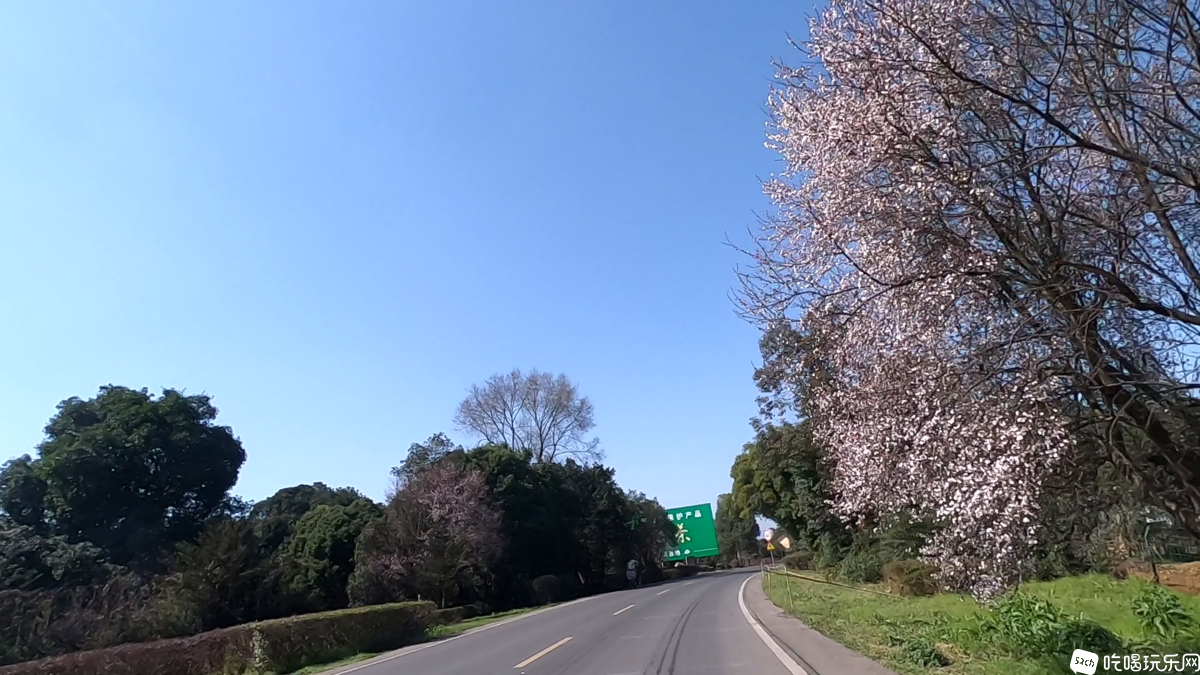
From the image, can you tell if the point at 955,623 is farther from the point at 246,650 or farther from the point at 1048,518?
the point at 246,650

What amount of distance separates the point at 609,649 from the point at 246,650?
942cm

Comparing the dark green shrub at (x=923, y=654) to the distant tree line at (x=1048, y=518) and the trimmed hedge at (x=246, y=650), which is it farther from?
the trimmed hedge at (x=246, y=650)

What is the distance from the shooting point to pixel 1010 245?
7254mm

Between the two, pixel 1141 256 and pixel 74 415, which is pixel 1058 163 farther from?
pixel 74 415

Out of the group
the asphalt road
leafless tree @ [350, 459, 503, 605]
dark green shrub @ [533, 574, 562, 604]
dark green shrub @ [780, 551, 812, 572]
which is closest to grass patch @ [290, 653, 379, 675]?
the asphalt road

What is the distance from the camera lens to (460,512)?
144 ft

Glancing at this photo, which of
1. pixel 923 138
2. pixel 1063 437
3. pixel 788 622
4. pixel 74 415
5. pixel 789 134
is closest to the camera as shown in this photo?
pixel 1063 437

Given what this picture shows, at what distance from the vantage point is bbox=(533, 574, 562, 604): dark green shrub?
48.5m

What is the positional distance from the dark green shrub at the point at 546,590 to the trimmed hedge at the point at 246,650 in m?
25.2

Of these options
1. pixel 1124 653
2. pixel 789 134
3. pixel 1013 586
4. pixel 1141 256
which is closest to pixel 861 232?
pixel 789 134

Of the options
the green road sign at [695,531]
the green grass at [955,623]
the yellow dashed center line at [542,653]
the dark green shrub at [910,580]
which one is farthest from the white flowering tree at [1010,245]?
the green road sign at [695,531]

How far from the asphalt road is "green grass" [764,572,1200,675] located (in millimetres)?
1445

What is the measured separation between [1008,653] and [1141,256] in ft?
15.4

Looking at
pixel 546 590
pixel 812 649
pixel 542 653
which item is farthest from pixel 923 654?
pixel 546 590
